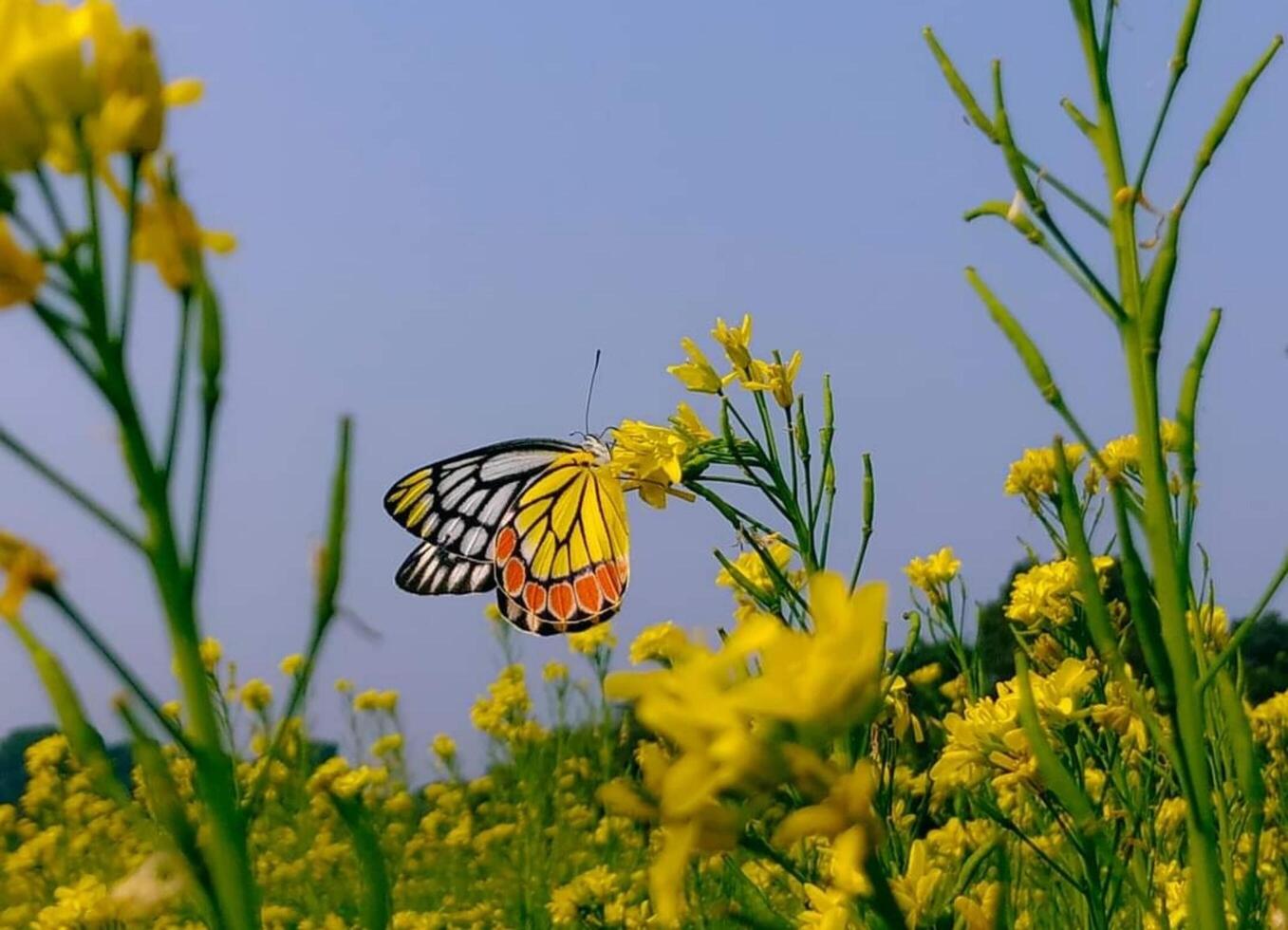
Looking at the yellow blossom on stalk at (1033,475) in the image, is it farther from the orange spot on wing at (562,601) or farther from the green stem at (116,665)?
the green stem at (116,665)

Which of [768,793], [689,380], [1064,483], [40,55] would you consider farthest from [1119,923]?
[40,55]

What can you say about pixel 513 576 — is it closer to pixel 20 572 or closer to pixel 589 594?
pixel 589 594

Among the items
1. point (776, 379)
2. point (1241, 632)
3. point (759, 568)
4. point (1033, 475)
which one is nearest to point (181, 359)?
point (1241, 632)

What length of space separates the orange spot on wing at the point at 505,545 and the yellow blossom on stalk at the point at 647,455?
7.50 feet

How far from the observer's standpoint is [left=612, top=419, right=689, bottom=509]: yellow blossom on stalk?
6.64ft

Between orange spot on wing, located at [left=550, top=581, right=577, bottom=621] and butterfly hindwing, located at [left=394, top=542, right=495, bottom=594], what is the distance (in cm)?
28

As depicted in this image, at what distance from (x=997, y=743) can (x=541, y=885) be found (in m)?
3.41

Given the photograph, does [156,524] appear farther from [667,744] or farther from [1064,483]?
[667,744]

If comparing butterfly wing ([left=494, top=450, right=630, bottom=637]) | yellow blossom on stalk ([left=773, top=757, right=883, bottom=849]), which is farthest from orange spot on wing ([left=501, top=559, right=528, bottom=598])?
yellow blossom on stalk ([left=773, top=757, right=883, bottom=849])

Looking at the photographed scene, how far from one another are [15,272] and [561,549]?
11.9 ft

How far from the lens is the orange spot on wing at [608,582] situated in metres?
4.25

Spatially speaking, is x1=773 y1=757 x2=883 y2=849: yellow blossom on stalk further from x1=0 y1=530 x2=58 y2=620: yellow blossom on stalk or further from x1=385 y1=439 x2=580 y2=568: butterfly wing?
x1=385 y1=439 x2=580 y2=568: butterfly wing

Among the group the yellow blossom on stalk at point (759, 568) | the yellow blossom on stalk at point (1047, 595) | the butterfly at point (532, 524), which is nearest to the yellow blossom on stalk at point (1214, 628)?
the yellow blossom on stalk at point (1047, 595)

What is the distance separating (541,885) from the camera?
488cm
